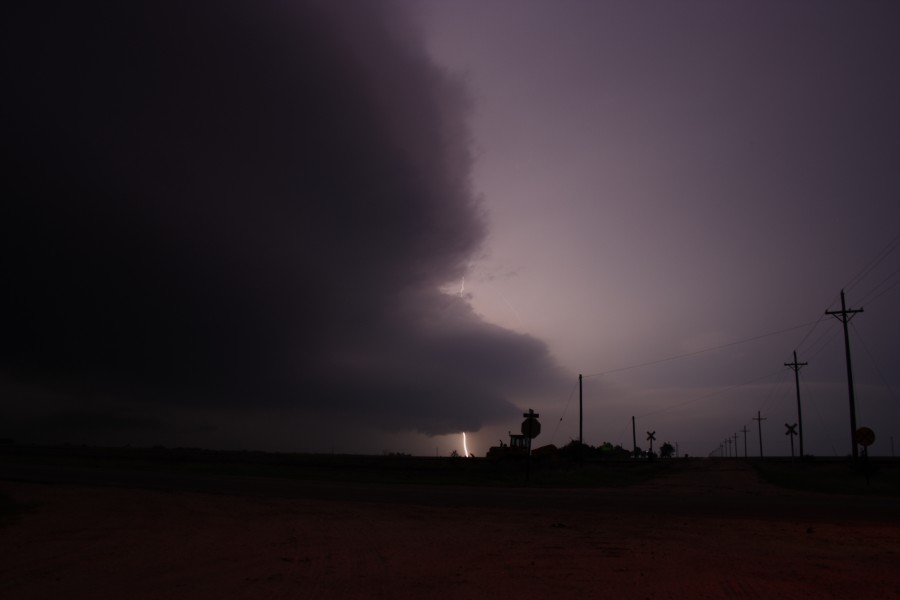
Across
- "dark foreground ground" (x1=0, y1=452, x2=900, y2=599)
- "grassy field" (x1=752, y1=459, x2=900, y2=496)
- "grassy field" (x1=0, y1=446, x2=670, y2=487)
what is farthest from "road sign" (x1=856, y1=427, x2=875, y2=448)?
"dark foreground ground" (x1=0, y1=452, x2=900, y2=599)

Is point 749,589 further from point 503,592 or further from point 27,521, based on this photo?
point 27,521

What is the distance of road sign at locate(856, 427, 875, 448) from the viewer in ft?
118

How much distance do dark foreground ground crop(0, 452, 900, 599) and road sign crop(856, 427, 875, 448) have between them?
1582 centimetres

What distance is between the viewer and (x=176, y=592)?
8508mm

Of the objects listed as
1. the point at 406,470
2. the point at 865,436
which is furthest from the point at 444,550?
the point at 406,470

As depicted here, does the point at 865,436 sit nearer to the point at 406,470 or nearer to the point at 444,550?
the point at 406,470

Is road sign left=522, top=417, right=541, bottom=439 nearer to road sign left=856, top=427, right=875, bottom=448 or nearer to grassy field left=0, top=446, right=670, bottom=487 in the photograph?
grassy field left=0, top=446, right=670, bottom=487

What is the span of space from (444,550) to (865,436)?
32.8m

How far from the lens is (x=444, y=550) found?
464 inches

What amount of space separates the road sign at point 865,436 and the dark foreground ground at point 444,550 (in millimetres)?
15821

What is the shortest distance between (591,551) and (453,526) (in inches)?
185

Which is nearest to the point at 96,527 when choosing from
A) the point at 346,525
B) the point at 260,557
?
the point at 346,525

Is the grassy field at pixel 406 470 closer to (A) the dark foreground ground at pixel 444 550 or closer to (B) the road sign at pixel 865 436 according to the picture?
(B) the road sign at pixel 865 436

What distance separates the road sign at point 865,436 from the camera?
→ 3603cm
